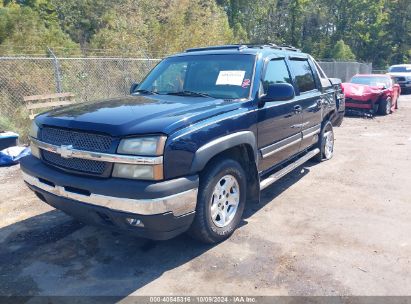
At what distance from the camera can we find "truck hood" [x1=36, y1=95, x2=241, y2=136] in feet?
10.2

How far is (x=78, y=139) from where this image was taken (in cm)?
333

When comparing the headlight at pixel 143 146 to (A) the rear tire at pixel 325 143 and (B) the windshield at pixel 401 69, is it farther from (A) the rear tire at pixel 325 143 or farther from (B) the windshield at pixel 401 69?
(B) the windshield at pixel 401 69

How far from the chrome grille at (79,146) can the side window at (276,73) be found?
6.80 ft

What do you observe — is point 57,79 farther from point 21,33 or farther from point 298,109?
point 298,109

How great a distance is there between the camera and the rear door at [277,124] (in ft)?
14.2

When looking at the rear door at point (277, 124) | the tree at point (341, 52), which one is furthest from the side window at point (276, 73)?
the tree at point (341, 52)

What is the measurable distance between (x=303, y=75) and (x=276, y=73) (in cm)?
106

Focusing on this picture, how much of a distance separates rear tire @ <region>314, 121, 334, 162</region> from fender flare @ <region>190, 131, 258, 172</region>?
9.65 ft

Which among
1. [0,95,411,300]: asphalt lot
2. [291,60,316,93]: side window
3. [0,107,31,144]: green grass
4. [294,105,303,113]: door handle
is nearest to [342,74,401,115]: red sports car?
[291,60,316,93]: side window

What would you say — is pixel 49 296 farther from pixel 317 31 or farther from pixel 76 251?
pixel 317 31

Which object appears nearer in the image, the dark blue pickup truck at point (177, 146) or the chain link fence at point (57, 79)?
the dark blue pickup truck at point (177, 146)

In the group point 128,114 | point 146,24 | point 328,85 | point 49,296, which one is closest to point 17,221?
point 49,296

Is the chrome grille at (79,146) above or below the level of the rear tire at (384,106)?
above

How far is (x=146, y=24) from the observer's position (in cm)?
1712
